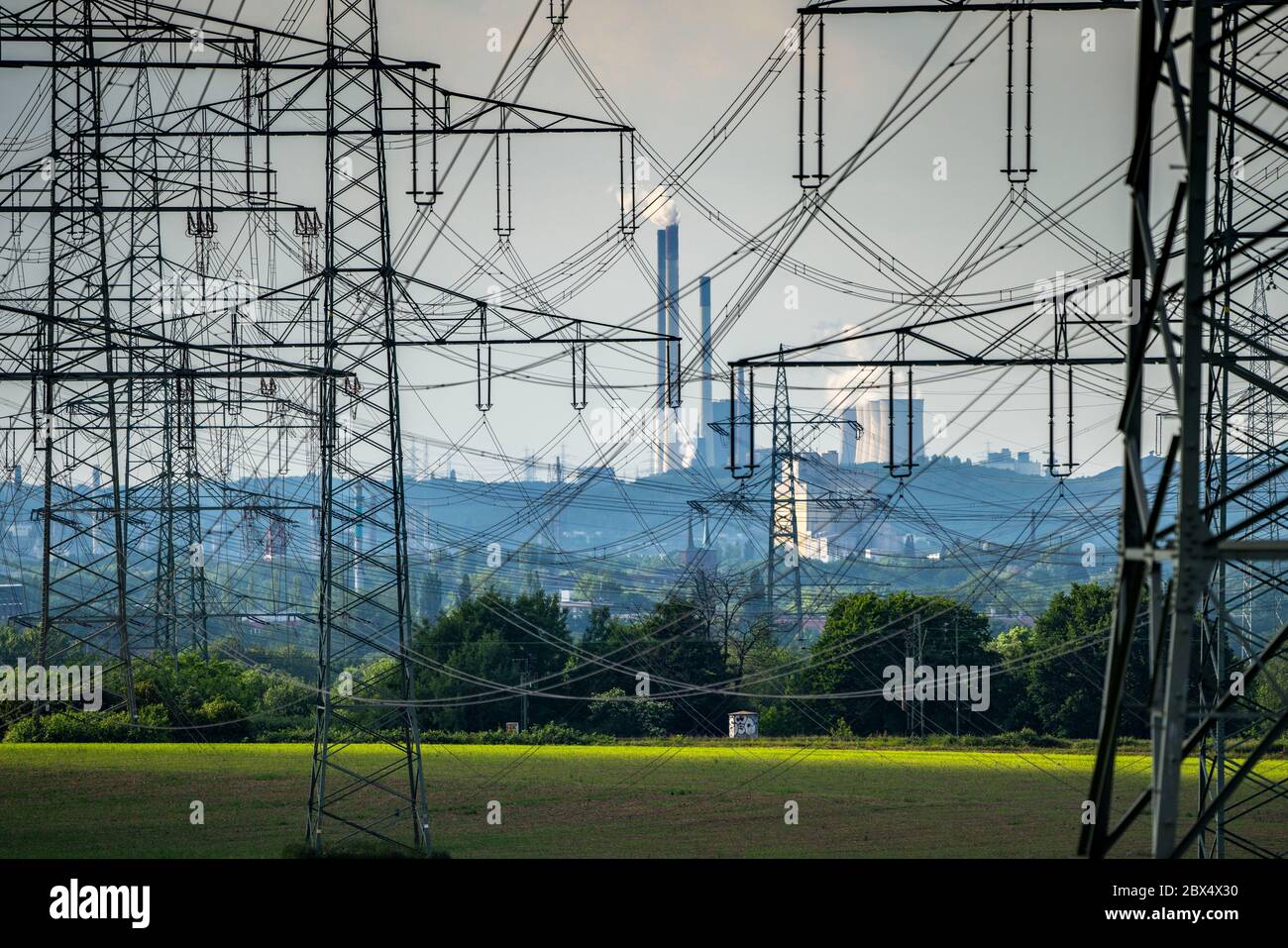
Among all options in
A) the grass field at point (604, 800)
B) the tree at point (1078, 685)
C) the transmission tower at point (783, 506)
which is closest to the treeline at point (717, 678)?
the tree at point (1078, 685)

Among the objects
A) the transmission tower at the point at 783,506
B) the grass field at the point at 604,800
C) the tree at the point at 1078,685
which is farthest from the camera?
the tree at the point at 1078,685

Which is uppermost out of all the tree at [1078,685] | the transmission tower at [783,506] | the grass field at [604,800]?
the transmission tower at [783,506]

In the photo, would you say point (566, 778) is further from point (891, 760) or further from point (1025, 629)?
point (1025, 629)

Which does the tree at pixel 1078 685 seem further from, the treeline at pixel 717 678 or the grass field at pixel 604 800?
the grass field at pixel 604 800

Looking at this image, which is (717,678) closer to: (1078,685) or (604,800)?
(1078,685)
